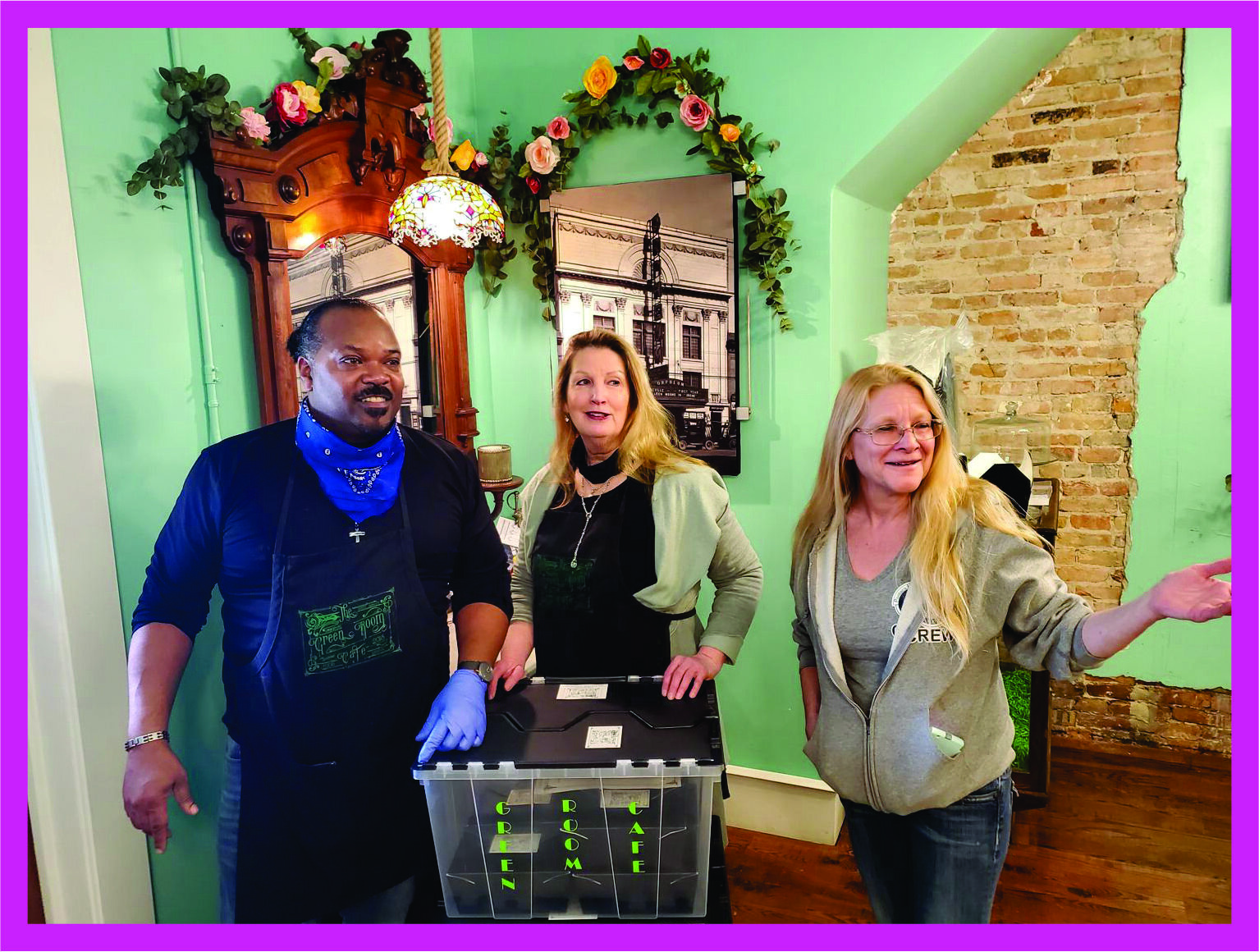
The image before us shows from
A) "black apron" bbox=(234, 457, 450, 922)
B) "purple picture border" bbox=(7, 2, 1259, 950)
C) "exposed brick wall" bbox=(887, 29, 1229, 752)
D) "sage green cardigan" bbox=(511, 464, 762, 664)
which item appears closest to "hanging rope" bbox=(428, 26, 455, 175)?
"purple picture border" bbox=(7, 2, 1259, 950)

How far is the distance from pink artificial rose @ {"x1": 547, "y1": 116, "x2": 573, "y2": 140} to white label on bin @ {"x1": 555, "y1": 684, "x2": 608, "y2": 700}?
1.88 m

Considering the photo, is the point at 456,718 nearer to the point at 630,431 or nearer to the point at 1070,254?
the point at 630,431

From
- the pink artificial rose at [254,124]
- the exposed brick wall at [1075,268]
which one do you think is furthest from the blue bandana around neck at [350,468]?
the exposed brick wall at [1075,268]

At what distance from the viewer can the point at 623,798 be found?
49.1 inches

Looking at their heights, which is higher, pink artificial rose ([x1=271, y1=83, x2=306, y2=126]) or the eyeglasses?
pink artificial rose ([x1=271, y1=83, x2=306, y2=126])

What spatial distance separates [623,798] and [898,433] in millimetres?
784

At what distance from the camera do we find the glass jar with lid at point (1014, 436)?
10.5 ft

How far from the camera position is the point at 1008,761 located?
146 centimetres

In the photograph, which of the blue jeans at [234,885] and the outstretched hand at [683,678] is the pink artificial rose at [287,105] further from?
the outstretched hand at [683,678]

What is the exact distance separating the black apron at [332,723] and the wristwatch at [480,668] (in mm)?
71

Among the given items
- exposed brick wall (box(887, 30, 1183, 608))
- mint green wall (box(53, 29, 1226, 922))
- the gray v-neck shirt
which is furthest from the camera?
exposed brick wall (box(887, 30, 1183, 608))

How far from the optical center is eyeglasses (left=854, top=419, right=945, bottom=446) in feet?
4.72

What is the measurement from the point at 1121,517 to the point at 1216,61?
173 cm

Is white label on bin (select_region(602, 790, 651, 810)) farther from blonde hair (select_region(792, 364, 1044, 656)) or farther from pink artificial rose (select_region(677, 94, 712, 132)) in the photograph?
pink artificial rose (select_region(677, 94, 712, 132))
